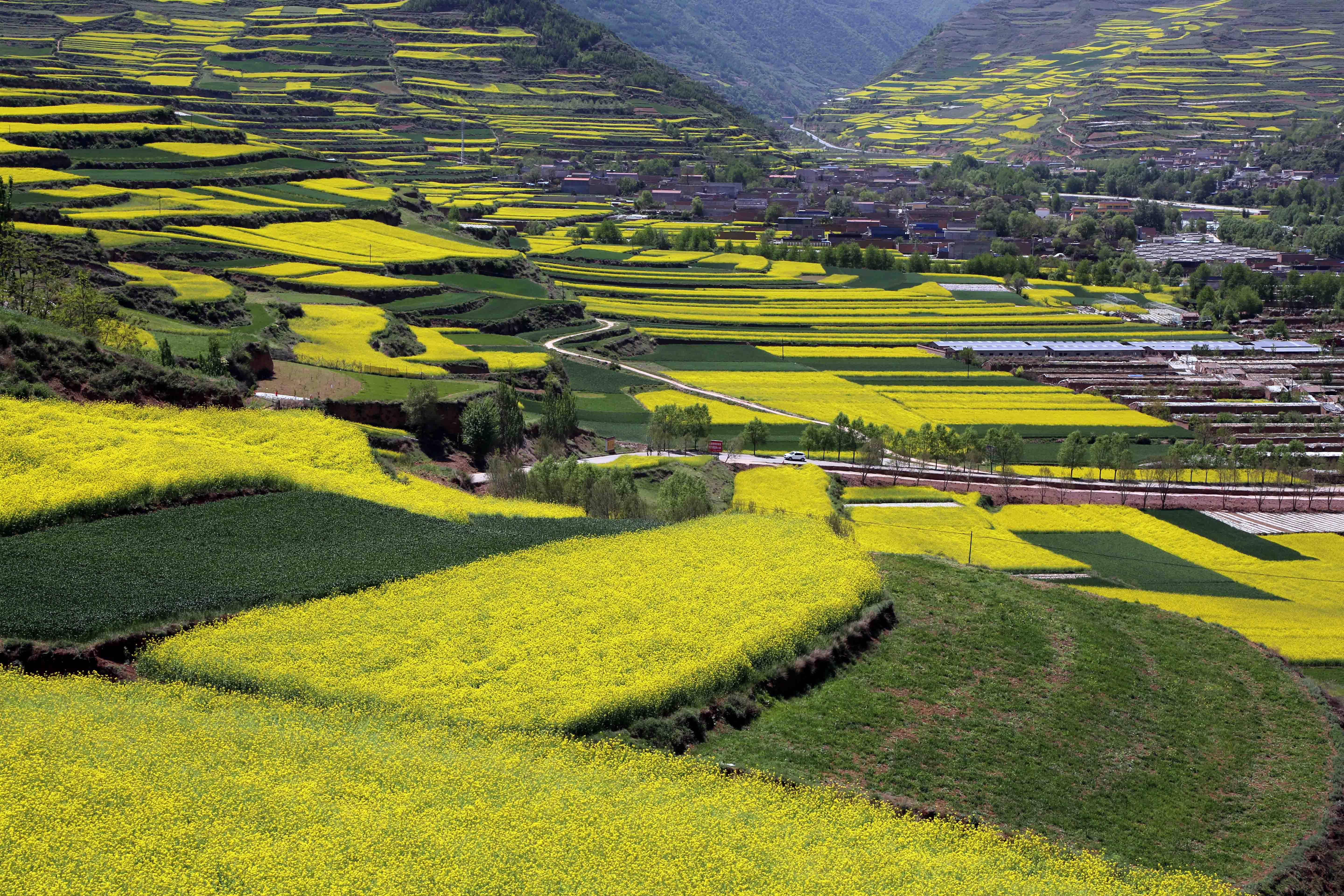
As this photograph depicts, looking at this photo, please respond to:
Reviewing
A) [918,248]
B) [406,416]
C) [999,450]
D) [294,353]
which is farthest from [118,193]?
[918,248]

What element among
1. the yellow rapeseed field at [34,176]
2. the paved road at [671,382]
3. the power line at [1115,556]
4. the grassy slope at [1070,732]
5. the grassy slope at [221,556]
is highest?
the yellow rapeseed field at [34,176]

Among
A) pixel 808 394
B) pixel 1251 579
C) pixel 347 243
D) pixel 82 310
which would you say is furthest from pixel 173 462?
pixel 347 243

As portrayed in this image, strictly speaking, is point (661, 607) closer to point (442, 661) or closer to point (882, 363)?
point (442, 661)

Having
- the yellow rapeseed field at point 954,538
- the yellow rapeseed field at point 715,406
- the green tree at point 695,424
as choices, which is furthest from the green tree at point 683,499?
the yellow rapeseed field at point 715,406

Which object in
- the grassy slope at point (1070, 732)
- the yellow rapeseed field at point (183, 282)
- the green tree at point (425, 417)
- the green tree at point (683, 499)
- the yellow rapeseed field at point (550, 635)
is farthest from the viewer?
the yellow rapeseed field at point (183, 282)

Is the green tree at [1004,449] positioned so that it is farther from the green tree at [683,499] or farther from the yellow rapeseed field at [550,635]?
the yellow rapeseed field at [550,635]

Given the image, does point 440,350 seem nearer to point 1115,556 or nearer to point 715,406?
point 715,406

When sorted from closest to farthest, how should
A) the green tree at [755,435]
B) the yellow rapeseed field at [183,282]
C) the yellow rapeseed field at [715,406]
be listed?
the yellow rapeseed field at [183,282]
the green tree at [755,435]
the yellow rapeseed field at [715,406]
